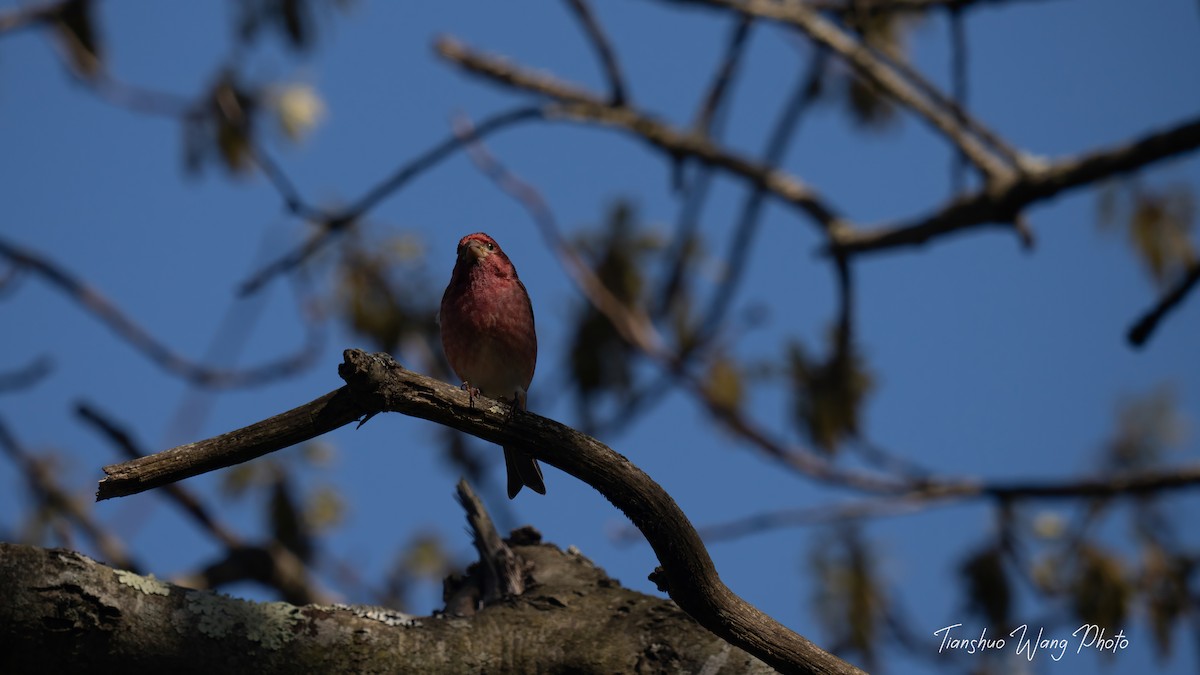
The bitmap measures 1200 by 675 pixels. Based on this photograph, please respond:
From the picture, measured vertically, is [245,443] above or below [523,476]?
below

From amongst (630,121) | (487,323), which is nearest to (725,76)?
(630,121)

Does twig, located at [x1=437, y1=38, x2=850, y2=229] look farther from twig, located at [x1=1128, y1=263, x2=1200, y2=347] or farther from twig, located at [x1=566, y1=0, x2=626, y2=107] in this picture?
twig, located at [x1=1128, y1=263, x2=1200, y2=347]

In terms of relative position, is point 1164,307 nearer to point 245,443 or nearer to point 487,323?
point 487,323

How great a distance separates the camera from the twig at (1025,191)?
555 centimetres

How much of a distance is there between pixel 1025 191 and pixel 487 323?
115 inches

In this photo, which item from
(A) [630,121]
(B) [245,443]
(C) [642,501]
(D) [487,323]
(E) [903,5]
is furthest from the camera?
(A) [630,121]

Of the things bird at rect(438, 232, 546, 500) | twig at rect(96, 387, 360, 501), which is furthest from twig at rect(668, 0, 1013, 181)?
twig at rect(96, 387, 360, 501)

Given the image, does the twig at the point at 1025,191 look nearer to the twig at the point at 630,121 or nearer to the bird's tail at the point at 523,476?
the twig at the point at 630,121

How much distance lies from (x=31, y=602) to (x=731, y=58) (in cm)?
638

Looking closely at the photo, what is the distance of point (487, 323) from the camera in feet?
19.7

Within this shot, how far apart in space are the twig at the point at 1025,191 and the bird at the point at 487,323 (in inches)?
89.7

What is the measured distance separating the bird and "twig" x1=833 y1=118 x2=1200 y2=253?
228 centimetres

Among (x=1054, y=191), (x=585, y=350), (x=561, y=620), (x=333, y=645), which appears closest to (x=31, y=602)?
(x=333, y=645)

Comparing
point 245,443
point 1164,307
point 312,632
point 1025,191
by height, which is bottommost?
point 312,632
